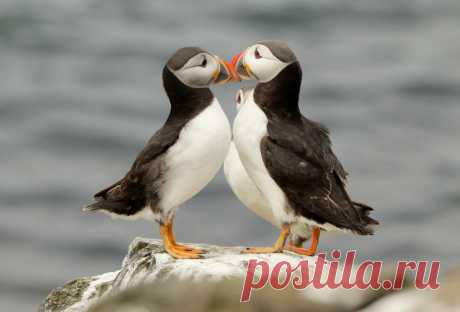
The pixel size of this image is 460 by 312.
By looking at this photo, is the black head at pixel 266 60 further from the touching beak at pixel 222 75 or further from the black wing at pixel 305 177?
the black wing at pixel 305 177

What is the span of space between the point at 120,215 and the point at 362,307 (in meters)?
2.55

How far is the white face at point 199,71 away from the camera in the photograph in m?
10.7

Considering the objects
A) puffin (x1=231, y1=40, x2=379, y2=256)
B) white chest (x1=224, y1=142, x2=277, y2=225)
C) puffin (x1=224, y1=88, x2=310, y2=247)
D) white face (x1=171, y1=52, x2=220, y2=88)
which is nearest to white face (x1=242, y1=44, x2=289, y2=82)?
puffin (x1=231, y1=40, x2=379, y2=256)

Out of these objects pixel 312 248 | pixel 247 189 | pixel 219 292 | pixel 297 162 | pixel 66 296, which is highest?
pixel 247 189

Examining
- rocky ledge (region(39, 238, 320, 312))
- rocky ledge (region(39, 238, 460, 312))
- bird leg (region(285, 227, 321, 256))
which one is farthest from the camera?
bird leg (region(285, 227, 321, 256))

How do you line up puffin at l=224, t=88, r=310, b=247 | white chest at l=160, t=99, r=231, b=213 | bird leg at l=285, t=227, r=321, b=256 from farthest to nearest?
puffin at l=224, t=88, r=310, b=247, bird leg at l=285, t=227, r=321, b=256, white chest at l=160, t=99, r=231, b=213

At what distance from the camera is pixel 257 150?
10867 millimetres

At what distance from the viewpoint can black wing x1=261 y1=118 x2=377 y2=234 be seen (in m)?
10.8

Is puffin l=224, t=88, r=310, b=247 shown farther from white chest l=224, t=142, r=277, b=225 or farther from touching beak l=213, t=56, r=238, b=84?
touching beak l=213, t=56, r=238, b=84

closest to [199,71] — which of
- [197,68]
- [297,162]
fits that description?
[197,68]

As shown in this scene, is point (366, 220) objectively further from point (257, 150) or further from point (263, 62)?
point (263, 62)

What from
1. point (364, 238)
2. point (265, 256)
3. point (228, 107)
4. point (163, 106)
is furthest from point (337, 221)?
point (163, 106)

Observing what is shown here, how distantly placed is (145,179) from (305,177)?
1287mm

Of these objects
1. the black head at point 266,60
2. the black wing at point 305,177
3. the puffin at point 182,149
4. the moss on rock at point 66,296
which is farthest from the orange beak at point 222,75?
the moss on rock at point 66,296
